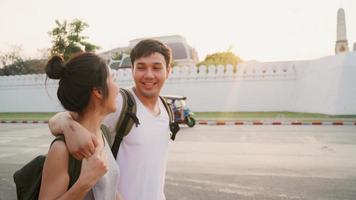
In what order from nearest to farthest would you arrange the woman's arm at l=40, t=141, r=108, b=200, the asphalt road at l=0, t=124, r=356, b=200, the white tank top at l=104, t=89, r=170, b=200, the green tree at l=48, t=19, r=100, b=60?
the woman's arm at l=40, t=141, r=108, b=200, the white tank top at l=104, t=89, r=170, b=200, the asphalt road at l=0, t=124, r=356, b=200, the green tree at l=48, t=19, r=100, b=60

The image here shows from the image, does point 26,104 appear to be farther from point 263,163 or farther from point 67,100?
point 67,100

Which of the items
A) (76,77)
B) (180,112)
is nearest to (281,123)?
(180,112)

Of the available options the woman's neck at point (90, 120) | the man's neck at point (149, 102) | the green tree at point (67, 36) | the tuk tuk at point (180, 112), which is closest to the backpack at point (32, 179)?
the woman's neck at point (90, 120)

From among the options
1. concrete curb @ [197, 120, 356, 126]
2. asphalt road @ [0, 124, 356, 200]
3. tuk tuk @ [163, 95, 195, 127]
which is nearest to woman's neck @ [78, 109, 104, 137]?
asphalt road @ [0, 124, 356, 200]

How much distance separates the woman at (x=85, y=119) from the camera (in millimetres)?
1369

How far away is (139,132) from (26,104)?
30367 millimetres

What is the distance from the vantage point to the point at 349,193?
4383 mm

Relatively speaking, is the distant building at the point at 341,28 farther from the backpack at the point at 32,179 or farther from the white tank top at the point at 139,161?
the backpack at the point at 32,179

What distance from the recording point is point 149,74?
2.12m

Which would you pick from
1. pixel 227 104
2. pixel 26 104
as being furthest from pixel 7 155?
pixel 26 104

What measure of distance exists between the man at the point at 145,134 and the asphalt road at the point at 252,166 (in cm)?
239

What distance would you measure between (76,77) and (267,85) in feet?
72.6

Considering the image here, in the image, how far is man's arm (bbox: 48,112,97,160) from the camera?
4.51 feet

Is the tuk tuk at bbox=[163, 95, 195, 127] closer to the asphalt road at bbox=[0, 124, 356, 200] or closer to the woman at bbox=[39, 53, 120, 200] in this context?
the asphalt road at bbox=[0, 124, 356, 200]
